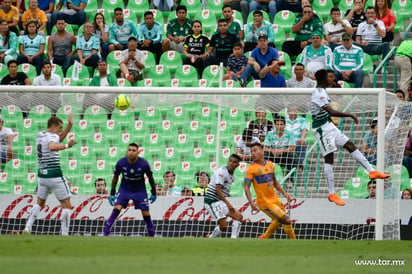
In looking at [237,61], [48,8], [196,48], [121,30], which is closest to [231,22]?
[196,48]

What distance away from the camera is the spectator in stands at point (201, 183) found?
712 inches

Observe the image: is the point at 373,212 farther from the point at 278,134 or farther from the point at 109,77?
the point at 109,77

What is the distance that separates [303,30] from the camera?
22016 millimetres

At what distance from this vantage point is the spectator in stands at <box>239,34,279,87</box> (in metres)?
20.9

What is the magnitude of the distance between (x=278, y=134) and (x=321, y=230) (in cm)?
174

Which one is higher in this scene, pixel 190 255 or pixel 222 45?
pixel 222 45

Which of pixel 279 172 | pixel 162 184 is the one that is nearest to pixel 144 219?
pixel 162 184

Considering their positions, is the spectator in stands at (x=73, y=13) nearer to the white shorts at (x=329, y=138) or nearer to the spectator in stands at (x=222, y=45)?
the spectator in stands at (x=222, y=45)

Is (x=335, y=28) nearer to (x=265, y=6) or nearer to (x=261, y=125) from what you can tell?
(x=265, y=6)

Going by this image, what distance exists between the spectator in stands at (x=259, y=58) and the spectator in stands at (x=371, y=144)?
146 inches

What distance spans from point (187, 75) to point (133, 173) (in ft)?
15.4

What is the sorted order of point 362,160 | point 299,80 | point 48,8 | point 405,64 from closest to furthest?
point 362,160
point 299,80
point 405,64
point 48,8

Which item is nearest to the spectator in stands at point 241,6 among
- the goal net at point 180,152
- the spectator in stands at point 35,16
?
the spectator in stands at point 35,16

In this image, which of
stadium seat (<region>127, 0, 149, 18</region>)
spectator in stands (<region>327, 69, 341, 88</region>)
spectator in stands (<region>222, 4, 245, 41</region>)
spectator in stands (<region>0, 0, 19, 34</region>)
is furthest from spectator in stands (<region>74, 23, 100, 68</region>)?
spectator in stands (<region>327, 69, 341, 88</region>)
